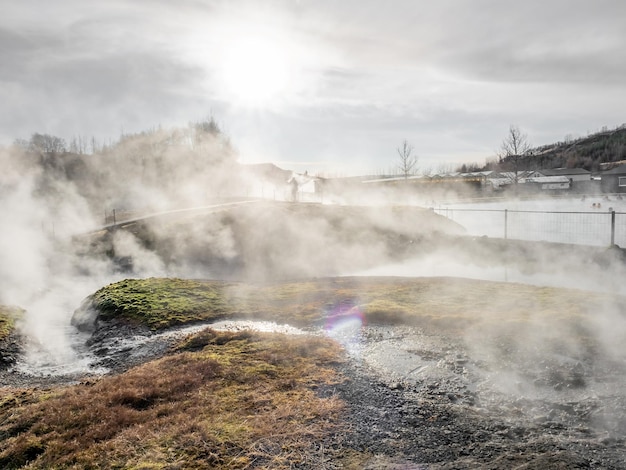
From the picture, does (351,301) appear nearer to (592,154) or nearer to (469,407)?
(469,407)

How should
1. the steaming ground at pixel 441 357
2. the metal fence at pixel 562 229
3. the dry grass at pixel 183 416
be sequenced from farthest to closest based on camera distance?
the metal fence at pixel 562 229, the steaming ground at pixel 441 357, the dry grass at pixel 183 416

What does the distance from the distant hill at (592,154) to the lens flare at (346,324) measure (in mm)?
90006

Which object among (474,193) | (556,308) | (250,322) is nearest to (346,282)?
(250,322)

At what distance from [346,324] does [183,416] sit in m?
5.46

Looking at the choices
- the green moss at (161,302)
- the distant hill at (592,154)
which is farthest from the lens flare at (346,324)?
the distant hill at (592,154)

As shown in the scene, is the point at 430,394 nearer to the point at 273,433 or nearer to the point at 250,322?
the point at 273,433

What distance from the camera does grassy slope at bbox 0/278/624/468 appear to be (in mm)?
5305

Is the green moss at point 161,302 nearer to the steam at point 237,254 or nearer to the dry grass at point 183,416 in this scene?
the steam at point 237,254

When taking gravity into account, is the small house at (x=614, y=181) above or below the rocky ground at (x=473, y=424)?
above

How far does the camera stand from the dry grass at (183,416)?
5191 millimetres

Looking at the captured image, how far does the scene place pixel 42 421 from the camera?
6.11 meters

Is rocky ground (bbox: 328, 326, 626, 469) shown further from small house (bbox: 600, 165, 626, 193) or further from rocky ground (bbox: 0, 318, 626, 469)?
small house (bbox: 600, 165, 626, 193)

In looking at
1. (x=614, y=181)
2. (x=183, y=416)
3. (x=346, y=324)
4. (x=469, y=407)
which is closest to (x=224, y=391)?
(x=183, y=416)

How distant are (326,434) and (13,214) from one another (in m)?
25.2
